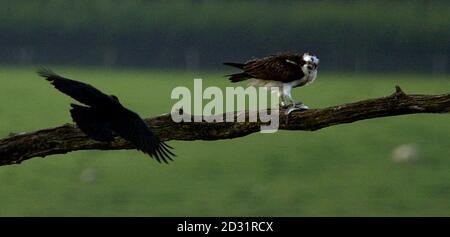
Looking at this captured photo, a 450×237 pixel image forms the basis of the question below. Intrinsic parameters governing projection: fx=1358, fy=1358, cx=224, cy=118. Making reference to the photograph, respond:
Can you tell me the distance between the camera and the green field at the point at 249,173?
1093 centimetres

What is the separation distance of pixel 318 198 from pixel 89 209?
1.97m

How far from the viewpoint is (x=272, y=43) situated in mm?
26000

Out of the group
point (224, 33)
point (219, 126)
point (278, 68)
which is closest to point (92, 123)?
point (219, 126)

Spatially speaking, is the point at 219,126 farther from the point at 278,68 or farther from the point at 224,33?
the point at 224,33

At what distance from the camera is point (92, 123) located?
5004 mm

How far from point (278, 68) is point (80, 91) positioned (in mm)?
894

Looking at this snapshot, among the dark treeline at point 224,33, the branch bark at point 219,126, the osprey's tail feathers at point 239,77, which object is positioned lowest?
the dark treeline at point 224,33

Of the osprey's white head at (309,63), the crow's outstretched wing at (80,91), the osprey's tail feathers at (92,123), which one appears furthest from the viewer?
the osprey's white head at (309,63)

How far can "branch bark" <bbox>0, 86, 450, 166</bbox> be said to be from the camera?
5145 millimetres

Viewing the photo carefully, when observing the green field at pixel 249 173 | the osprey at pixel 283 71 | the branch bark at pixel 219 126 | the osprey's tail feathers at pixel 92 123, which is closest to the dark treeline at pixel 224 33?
the green field at pixel 249 173

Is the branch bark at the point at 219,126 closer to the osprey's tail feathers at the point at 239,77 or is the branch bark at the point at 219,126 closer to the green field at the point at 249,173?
the osprey's tail feathers at the point at 239,77

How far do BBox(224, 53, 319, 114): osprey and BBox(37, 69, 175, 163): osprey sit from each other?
1.92ft

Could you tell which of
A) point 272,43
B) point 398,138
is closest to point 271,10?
point 272,43

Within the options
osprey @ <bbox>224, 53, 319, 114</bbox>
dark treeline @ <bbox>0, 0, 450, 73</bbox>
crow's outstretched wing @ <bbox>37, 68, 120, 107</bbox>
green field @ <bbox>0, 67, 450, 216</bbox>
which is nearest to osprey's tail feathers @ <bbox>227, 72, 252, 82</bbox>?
osprey @ <bbox>224, 53, 319, 114</bbox>
